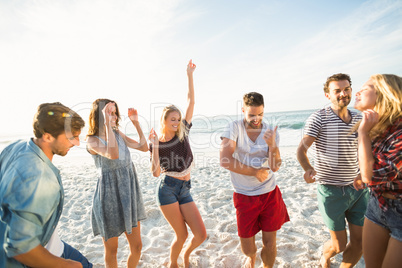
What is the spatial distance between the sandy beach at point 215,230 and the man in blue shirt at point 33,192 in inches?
89.3

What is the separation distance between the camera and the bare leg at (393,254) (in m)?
1.67

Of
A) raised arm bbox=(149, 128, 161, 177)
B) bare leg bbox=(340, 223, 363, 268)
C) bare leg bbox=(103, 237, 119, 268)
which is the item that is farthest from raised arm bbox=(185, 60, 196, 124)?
bare leg bbox=(340, 223, 363, 268)

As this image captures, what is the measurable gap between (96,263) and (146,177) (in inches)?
190

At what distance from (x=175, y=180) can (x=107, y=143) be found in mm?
1007

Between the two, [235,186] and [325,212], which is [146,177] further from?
[325,212]

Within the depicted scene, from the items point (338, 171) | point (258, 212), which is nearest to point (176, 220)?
point (258, 212)

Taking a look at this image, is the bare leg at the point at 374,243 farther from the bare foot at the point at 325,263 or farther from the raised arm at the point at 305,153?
the bare foot at the point at 325,263

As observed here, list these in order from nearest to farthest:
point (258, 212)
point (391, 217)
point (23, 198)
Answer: point (23, 198)
point (391, 217)
point (258, 212)

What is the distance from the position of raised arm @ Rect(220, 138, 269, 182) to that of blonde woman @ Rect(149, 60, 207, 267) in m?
0.65

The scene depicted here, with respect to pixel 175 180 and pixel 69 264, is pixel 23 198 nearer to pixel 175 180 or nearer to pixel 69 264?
pixel 69 264

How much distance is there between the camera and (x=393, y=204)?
178 cm

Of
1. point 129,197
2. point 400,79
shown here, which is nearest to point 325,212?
point 400,79

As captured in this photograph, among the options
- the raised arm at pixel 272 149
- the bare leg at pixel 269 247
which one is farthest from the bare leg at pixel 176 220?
the raised arm at pixel 272 149

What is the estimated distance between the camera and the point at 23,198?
54.2 inches
